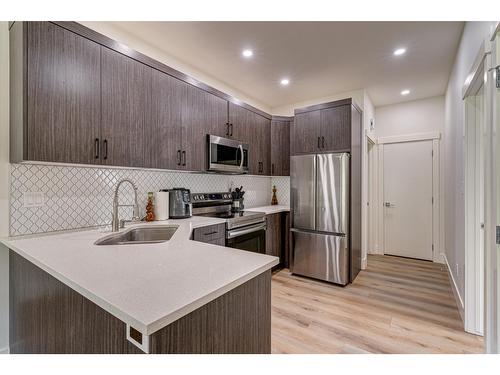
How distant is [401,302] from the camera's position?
2.66m

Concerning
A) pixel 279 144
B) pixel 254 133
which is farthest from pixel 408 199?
pixel 254 133

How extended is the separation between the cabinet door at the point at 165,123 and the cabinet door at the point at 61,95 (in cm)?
45

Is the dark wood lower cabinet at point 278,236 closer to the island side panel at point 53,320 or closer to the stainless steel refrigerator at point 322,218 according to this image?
the stainless steel refrigerator at point 322,218

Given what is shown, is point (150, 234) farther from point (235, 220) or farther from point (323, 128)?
point (323, 128)

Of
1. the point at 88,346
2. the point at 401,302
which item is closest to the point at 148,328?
the point at 88,346

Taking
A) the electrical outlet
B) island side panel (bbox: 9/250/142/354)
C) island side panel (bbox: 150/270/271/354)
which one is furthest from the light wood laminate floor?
the electrical outlet

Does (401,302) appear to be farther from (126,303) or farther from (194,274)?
(126,303)

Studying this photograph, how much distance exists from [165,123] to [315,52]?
1788mm

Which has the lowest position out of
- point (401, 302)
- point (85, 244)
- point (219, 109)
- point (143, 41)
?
point (401, 302)

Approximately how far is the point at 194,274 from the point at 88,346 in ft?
1.52

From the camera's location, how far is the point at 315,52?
2.72 m

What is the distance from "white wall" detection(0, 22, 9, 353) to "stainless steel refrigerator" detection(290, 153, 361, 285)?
2874 millimetres

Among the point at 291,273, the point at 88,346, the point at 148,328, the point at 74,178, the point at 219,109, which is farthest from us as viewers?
the point at 291,273
